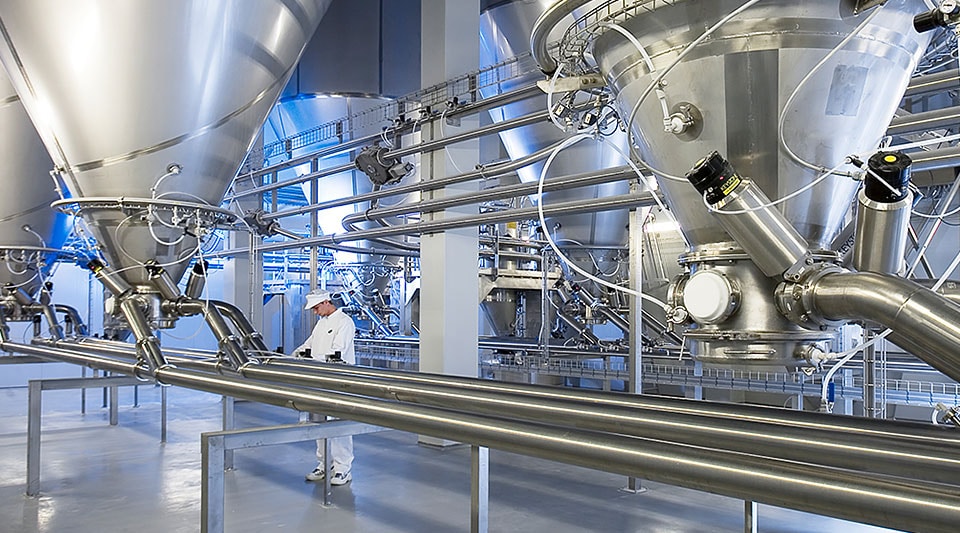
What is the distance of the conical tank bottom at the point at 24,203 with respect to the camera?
318 centimetres

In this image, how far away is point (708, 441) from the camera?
0.99 metres

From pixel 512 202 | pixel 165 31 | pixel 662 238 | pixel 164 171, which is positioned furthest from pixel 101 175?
pixel 512 202

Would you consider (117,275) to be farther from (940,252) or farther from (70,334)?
(940,252)

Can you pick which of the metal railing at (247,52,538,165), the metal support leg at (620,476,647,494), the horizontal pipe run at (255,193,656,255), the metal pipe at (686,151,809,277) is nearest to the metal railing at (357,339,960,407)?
the metal support leg at (620,476,647,494)

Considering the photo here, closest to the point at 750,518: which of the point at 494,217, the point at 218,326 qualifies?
the point at 218,326

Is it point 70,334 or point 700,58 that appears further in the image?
point 70,334

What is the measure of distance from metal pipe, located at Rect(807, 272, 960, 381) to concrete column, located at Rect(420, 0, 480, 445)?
306 cm

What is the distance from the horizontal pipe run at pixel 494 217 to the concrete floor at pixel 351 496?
118cm

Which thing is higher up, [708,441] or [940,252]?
[940,252]

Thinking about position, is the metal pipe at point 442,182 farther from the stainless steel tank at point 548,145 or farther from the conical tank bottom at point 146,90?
the conical tank bottom at point 146,90

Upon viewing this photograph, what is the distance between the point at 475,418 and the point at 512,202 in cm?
486

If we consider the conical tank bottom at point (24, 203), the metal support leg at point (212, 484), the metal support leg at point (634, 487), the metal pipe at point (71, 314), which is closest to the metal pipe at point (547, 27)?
the metal support leg at point (212, 484)

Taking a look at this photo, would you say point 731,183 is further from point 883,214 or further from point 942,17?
point 942,17

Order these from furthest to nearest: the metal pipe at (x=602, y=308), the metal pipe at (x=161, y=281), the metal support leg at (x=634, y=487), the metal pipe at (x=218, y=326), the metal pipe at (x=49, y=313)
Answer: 1. the metal pipe at (x=602, y=308)
2. the metal pipe at (x=49, y=313)
3. the metal support leg at (x=634, y=487)
4. the metal pipe at (x=161, y=281)
5. the metal pipe at (x=218, y=326)
